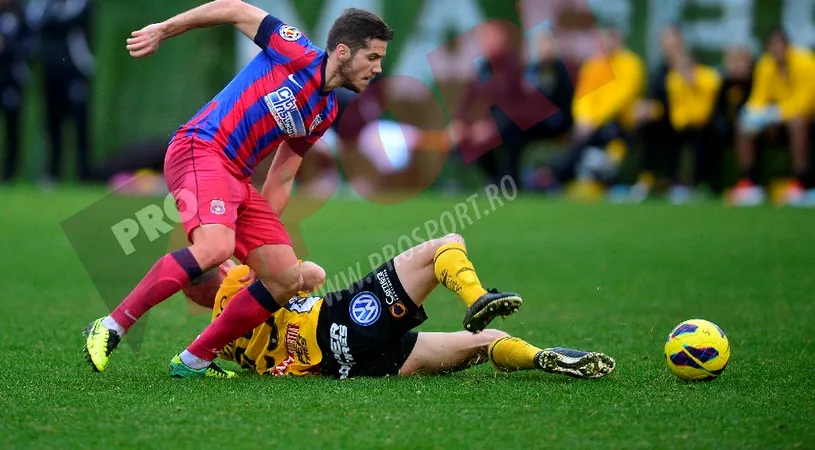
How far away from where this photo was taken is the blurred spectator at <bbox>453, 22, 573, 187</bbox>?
16.3 m

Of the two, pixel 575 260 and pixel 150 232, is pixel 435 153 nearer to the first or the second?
pixel 150 232

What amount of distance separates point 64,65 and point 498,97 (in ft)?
22.6

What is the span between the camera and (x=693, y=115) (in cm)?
1602

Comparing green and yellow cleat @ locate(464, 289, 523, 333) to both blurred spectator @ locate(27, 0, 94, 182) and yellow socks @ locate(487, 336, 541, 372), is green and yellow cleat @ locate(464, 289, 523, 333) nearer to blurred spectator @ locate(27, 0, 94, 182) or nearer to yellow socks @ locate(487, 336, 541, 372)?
yellow socks @ locate(487, 336, 541, 372)

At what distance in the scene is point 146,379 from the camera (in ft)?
18.1

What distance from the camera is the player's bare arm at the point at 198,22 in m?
5.89

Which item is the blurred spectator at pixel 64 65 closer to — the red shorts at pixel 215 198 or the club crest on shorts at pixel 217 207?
the red shorts at pixel 215 198

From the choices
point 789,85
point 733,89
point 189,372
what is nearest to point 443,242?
point 189,372

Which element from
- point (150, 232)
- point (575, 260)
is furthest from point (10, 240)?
point (575, 260)

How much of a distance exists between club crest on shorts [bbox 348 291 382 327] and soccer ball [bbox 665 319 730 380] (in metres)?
1.38

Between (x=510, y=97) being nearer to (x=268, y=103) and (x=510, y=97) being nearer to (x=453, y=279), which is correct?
(x=268, y=103)

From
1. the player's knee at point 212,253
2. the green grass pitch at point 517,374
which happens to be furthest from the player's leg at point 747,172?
the player's knee at point 212,253

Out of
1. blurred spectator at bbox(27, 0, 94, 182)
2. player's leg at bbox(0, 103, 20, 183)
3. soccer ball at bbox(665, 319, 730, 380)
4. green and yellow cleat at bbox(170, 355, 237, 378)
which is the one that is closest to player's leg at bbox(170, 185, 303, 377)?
green and yellow cleat at bbox(170, 355, 237, 378)

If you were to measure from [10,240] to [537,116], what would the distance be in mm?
7869
